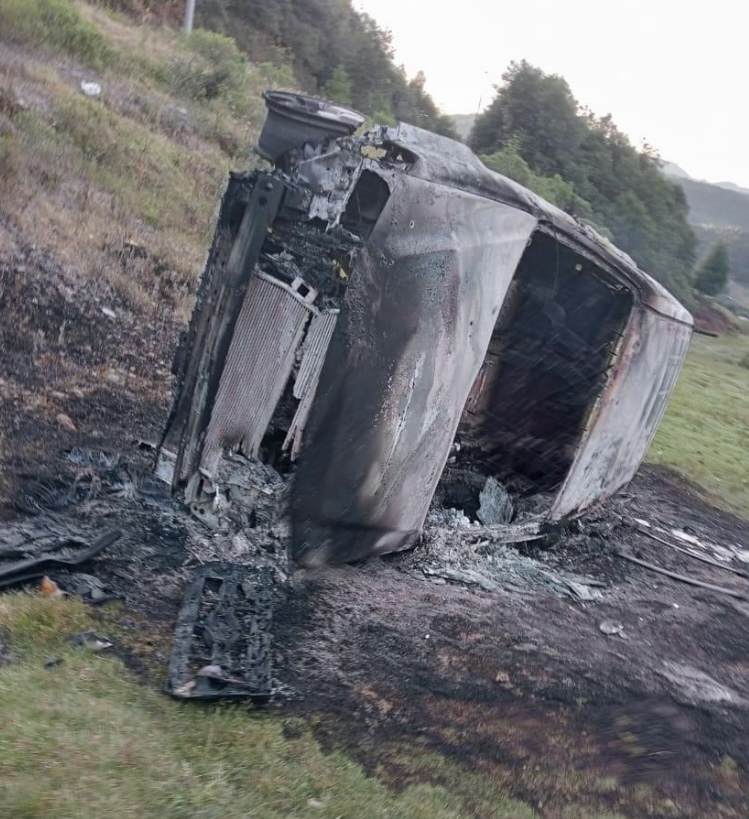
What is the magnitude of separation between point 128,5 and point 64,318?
629 inches

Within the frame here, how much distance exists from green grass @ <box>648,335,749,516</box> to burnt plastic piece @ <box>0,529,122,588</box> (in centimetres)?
649

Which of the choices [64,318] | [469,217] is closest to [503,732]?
[469,217]

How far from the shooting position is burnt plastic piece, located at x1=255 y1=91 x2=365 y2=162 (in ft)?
15.2

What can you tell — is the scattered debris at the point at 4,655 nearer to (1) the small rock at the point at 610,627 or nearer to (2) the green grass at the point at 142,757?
(2) the green grass at the point at 142,757

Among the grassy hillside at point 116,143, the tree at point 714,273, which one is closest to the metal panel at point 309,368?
the grassy hillside at point 116,143

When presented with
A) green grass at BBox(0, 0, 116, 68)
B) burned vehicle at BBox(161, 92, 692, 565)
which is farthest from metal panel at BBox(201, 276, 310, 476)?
green grass at BBox(0, 0, 116, 68)

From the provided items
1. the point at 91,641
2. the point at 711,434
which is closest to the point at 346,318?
the point at 91,641

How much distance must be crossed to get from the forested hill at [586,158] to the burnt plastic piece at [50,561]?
824 inches

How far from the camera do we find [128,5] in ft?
65.6

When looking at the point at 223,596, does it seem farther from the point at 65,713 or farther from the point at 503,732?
the point at 503,732

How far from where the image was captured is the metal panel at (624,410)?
5.25m

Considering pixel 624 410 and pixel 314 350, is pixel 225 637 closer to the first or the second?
pixel 314 350

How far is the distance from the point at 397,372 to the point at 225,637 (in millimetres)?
1434

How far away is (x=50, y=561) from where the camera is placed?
3725mm
